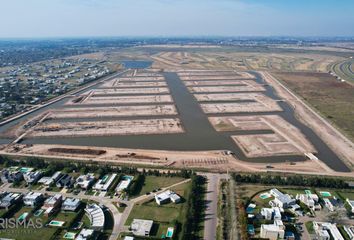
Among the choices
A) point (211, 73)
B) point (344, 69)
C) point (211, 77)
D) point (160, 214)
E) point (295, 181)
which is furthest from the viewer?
point (344, 69)

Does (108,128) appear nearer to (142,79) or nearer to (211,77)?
(142,79)

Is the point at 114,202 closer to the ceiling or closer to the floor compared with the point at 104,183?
closer to the floor

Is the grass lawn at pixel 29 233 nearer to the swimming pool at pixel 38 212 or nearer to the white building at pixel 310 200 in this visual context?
the swimming pool at pixel 38 212

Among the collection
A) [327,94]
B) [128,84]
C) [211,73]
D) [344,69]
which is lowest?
[128,84]

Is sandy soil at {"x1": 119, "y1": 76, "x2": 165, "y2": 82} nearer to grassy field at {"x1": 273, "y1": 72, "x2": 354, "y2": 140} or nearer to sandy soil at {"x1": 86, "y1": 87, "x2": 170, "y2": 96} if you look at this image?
sandy soil at {"x1": 86, "y1": 87, "x2": 170, "y2": 96}

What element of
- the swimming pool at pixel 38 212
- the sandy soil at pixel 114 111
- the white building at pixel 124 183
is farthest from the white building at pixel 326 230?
the sandy soil at pixel 114 111

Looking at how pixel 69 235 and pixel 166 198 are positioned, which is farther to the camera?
pixel 166 198

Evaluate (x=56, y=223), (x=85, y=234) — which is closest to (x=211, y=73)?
(x=56, y=223)
